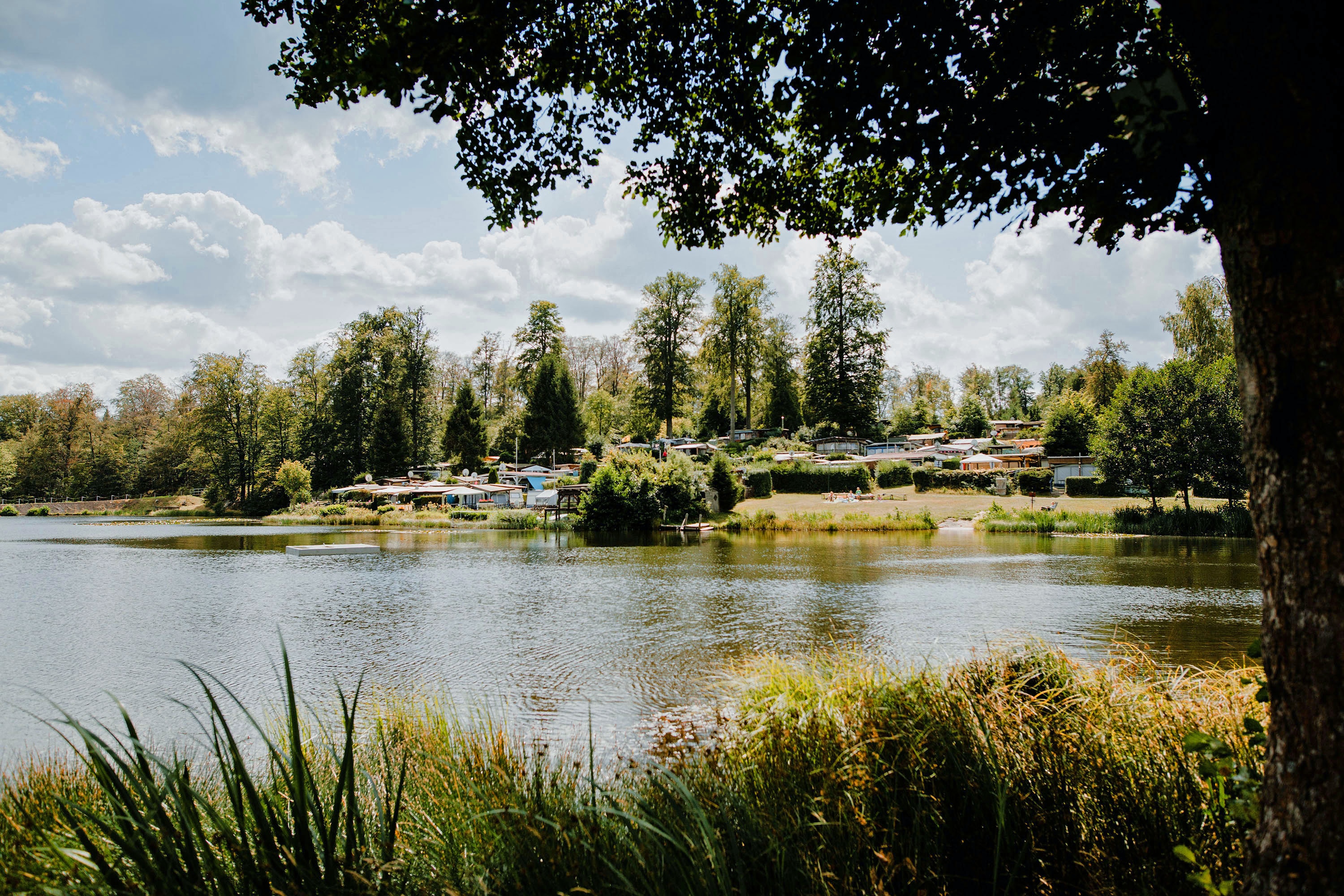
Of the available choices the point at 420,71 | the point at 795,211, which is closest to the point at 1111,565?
the point at 795,211

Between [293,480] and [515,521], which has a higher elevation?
[293,480]

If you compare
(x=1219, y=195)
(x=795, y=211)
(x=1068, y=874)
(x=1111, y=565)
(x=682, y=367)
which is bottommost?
(x=1111, y=565)

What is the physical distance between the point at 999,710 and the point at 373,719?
17.0ft

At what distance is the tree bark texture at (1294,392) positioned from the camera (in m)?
1.62

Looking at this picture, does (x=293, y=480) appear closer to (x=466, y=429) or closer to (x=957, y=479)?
(x=466, y=429)

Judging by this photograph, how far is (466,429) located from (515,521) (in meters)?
19.5

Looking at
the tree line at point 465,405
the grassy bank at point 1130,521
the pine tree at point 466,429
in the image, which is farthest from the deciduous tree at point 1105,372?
the pine tree at point 466,429

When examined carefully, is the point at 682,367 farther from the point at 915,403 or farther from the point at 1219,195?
the point at 1219,195

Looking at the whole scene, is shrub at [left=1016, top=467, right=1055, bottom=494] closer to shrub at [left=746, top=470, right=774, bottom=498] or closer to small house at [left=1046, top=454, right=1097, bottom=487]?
small house at [left=1046, top=454, right=1097, bottom=487]

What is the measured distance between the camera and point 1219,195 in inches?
75.9

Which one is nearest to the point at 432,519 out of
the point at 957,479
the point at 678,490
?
the point at 678,490

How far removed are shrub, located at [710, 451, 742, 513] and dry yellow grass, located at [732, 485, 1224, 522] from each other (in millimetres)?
605

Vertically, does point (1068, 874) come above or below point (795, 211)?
below

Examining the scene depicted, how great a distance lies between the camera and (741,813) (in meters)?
2.90
